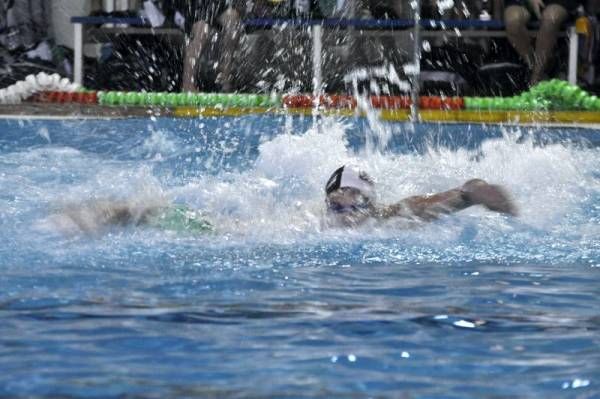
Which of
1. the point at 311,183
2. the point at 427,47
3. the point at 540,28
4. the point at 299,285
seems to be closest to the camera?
the point at 299,285

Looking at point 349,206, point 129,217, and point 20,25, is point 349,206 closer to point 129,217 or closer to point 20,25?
point 129,217

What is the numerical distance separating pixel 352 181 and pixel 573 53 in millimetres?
6013

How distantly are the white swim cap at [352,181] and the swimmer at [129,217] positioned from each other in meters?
0.69

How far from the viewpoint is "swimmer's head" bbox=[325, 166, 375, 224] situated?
6.38 m

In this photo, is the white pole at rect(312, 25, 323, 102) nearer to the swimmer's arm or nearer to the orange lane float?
the orange lane float

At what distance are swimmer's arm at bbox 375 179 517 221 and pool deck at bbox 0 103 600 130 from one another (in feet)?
14.3

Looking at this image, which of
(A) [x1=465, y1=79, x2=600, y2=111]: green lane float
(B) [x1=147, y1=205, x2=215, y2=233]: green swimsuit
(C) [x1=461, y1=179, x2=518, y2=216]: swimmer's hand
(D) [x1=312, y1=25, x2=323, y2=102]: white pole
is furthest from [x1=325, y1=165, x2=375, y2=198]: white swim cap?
(D) [x1=312, y1=25, x2=323, y2=102]: white pole

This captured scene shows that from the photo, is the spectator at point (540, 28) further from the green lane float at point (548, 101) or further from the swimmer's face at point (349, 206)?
the swimmer's face at point (349, 206)

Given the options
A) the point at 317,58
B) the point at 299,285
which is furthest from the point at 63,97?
the point at 299,285

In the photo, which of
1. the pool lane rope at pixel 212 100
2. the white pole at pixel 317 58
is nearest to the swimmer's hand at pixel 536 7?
the white pole at pixel 317 58

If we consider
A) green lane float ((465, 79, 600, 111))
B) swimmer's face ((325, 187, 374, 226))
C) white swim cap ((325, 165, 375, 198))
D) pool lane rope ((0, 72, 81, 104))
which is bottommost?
pool lane rope ((0, 72, 81, 104))

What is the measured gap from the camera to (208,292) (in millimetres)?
4793

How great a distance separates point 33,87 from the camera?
12.1 metres

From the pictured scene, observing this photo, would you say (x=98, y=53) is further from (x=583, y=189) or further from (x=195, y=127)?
(x=583, y=189)
